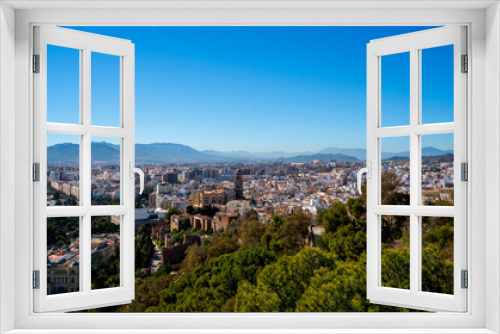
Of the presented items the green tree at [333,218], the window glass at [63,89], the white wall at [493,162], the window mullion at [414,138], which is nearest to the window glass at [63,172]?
the window glass at [63,89]

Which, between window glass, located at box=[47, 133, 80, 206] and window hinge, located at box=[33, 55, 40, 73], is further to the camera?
window glass, located at box=[47, 133, 80, 206]

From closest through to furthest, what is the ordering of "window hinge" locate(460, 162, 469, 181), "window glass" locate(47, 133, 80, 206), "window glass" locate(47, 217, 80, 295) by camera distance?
"window hinge" locate(460, 162, 469, 181) → "window glass" locate(47, 133, 80, 206) → "window glass" locate(47, 217, 80, 295)

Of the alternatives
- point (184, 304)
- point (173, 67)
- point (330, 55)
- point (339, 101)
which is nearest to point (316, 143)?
point (339, 101)

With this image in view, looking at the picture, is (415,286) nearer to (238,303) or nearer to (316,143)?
(316,143)

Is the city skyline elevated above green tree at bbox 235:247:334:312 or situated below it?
above

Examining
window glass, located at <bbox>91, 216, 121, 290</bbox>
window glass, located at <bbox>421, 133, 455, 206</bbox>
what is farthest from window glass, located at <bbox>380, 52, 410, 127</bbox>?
window glass, located at <bbox>91, 216, 121, 290</bbox>

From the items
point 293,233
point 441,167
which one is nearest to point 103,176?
point 293,233

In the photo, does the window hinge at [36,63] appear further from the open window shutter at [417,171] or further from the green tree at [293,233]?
the green tree at [293,233]

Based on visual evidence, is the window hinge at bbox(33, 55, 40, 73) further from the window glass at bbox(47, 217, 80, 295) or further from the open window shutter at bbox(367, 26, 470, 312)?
the open window shutter at bbox(367, 26, 470, 312)
